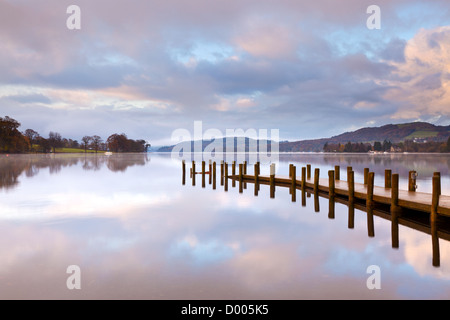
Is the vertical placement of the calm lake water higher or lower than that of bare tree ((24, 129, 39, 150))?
lower

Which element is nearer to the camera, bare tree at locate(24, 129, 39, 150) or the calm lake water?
the calm lake water

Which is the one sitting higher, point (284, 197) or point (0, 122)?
point (0, 122)

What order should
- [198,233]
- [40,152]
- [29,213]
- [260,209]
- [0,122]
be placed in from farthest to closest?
[40,152]
[0,122]
[260,209]
[29,213]
[198,233]

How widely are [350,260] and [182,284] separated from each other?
4514mm

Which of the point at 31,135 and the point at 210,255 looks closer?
the point at 210,255

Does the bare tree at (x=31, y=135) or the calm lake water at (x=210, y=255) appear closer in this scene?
the calm lake water at (x=210, y=255)

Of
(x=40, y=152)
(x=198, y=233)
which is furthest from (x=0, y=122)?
(x=198, y=233)

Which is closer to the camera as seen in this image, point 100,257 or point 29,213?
point 100,257

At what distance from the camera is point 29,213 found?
51.0 feet

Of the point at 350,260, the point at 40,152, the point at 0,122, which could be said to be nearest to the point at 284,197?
the point at 350,260

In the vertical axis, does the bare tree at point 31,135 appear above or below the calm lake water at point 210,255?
above
